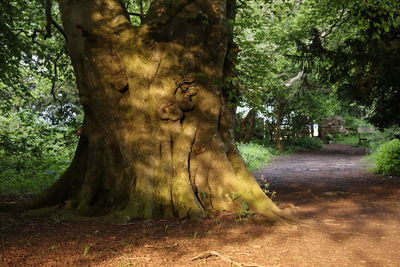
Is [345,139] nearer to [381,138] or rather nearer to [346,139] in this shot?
[346,139]

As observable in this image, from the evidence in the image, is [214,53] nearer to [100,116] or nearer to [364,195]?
[100,116]

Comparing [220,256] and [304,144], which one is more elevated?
[304,144]

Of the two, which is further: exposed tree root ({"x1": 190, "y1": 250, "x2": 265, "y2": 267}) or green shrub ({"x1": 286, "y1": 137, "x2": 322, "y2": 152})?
green shrub ({"x1": 286, "y1": 137, "x2": 322, "y2": 152})

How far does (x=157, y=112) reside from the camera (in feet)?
16.8

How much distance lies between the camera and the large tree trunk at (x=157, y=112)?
5.03 meters

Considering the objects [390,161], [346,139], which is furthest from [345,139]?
[390,161]

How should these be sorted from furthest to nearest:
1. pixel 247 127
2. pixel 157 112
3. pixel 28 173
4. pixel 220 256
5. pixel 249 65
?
pixel 247 127 < pixel 28 173 < pixel 249 65 < pixel 157 112 < pixel 220 256

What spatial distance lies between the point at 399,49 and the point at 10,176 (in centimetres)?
→ 1120

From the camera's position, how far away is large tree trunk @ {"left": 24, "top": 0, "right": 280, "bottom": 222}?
5.03m

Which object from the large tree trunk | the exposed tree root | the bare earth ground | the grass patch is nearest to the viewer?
the exposed tree root

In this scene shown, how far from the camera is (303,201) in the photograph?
6922 mm

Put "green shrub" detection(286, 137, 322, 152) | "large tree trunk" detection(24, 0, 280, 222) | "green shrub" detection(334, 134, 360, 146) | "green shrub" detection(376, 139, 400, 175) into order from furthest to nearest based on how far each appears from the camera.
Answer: "green shrub" detection(334, 134, 360, 146), "green shrub" detection(286, 137, 322, 152), "green shrub" detection(376, 139, 400, 175), "large tree trunk" detection(24, 0, 280, 222)

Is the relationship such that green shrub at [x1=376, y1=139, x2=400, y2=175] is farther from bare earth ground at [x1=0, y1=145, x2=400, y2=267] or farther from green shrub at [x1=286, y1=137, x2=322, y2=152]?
green shrub at [x1=286, y1=137, x2=322, y2=152]

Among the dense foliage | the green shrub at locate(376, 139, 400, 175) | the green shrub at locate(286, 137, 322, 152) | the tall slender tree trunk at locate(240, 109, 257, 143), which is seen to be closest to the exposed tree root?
the dense foliage
